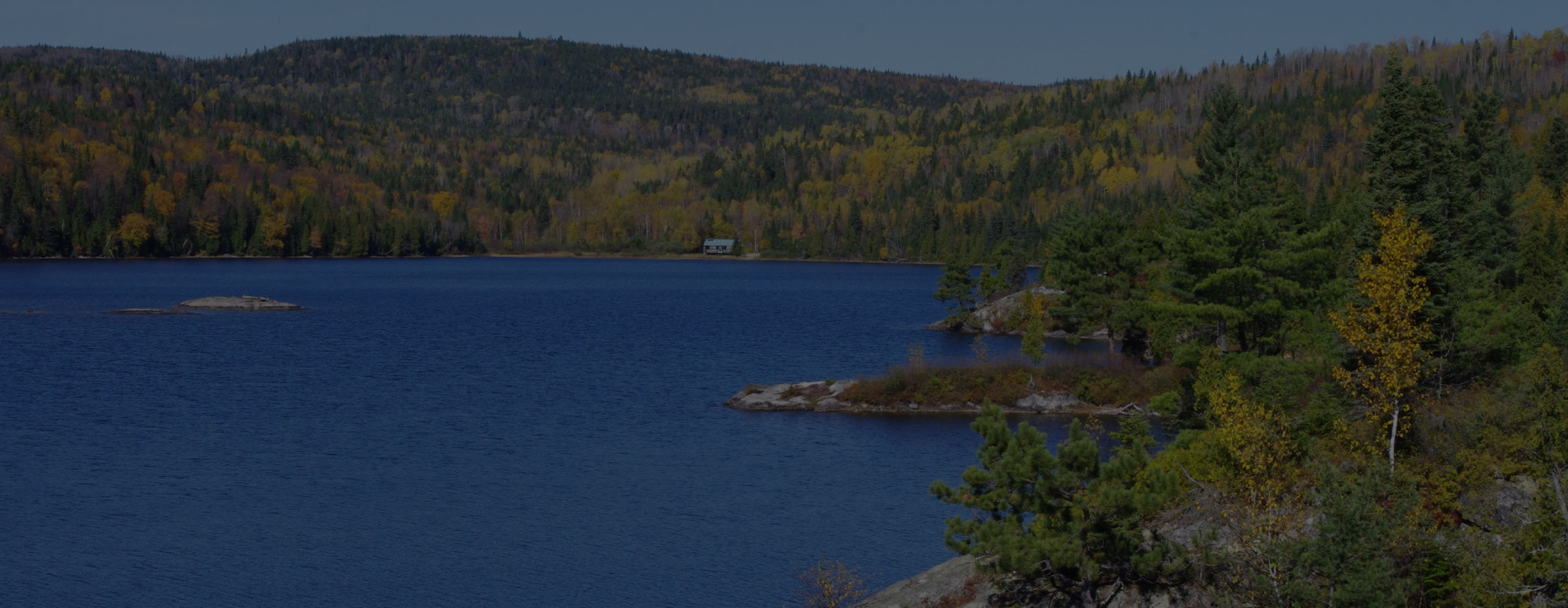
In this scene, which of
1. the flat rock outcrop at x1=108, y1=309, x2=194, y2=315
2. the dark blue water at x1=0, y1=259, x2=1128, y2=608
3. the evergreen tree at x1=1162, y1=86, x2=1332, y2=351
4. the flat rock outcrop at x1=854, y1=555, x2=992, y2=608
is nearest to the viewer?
the flat rock outcrop at x1=854, y1=555, x2=992, y2=608

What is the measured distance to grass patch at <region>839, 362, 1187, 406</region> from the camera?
6306cm

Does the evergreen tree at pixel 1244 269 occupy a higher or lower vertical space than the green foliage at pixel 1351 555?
higher

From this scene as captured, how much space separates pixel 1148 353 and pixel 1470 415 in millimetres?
48175

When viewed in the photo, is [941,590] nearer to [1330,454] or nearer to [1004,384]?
[1330,454]

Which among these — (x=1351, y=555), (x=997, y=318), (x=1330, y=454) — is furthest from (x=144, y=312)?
(x=1351, y=555)

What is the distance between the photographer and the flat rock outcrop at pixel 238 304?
4646 inches

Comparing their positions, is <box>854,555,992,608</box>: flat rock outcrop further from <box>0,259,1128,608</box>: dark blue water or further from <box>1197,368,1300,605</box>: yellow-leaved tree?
<box>1197,368,1300,605</box>: yellow-leaved tree

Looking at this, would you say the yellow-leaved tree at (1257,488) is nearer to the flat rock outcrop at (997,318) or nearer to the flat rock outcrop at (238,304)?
the flat rock outcrop at (997,318)

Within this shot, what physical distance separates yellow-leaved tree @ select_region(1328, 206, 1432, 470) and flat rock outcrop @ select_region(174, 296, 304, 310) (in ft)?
347

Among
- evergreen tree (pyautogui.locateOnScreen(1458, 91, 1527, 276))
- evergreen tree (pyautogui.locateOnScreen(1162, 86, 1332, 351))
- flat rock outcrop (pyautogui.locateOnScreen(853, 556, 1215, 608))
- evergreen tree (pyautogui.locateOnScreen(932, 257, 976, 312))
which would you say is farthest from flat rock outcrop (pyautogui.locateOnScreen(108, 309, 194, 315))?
evergreen tree (pyautogui.locateOnScreen(1458, 91, 1527, 276))

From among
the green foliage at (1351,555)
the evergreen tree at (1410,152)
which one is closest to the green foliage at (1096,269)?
the evergreen tree at (1410,152)

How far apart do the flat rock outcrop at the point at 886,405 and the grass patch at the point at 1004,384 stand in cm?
26

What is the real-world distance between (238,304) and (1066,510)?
10736 cm

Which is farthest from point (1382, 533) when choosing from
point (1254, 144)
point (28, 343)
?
point (28, 343)
